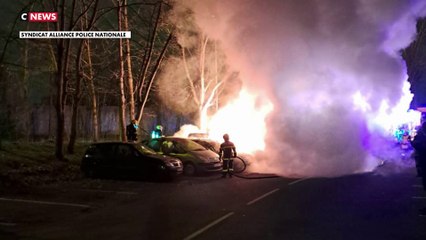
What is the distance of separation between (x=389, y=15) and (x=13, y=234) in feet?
47.9

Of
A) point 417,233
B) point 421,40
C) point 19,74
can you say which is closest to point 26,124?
point 19,74

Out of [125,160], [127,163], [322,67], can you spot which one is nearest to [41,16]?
[125,160]

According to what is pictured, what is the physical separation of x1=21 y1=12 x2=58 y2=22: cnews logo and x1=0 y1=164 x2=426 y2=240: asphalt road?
7.47 meters

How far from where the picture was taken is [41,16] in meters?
19.3

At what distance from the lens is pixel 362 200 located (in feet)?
35.2

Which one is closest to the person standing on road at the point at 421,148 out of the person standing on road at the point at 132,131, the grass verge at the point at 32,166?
the grass verge at the point at 32,166

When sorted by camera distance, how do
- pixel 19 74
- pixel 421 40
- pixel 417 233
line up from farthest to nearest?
1. pixel 421 40
2. pixel 19 74
3. pixel 417 233

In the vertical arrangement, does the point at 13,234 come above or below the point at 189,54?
below

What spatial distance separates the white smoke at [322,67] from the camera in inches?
688

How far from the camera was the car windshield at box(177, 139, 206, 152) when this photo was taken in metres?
17.6

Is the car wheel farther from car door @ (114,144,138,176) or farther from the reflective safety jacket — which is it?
car door @ (114,144,138,176)

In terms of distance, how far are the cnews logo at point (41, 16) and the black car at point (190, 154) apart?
20.4 ft

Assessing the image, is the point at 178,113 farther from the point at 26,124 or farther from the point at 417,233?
the point at 417,233

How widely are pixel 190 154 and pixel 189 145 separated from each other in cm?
83
